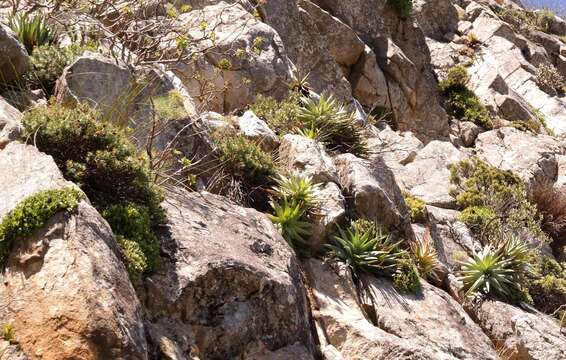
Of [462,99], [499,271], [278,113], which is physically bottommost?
[462,99]

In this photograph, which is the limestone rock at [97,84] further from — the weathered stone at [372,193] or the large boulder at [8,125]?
the weathered stone at [372,193]

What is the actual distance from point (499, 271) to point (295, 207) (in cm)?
437

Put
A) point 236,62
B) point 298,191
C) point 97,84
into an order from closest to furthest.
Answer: point 97,84 < point 298,191 < point 236,62

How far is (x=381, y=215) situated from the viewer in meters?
11.2

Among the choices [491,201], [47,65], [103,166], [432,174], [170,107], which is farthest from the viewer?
[432,174]

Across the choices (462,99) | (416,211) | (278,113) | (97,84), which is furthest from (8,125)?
(462,99)

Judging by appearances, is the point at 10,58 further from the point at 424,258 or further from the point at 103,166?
the point at 424,258

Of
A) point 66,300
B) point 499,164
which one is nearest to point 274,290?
point 66,300

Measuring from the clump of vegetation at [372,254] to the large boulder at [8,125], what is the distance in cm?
470

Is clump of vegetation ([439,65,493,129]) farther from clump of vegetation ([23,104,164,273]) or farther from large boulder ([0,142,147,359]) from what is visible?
large boulder ([0,142,147,359])

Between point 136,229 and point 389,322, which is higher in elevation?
point 136,229

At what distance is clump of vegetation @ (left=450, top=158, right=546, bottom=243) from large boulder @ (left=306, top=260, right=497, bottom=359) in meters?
4.00

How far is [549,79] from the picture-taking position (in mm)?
28234

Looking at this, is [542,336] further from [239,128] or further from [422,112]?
[422,112]
